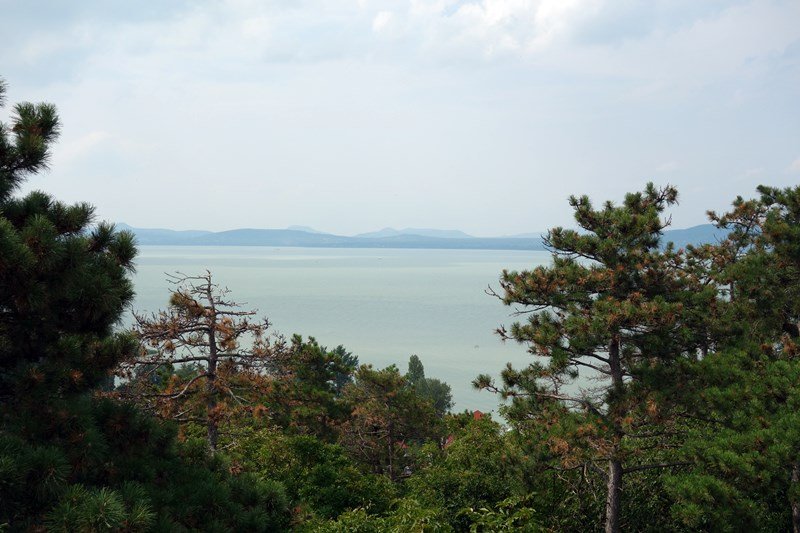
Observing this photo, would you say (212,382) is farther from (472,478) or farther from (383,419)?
(383,419)

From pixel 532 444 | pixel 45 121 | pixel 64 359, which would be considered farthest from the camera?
pixel 532 444

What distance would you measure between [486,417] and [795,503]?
755cm

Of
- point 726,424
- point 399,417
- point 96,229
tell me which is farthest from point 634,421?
point 399,417

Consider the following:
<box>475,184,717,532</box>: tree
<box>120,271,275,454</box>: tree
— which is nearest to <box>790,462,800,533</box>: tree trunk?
<box>475,184,717,532</box>: tree

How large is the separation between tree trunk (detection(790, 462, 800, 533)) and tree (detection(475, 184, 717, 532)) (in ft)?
5.88

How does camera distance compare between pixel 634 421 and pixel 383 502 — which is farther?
pixel 383 502

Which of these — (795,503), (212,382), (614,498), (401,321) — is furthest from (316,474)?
(401,321)

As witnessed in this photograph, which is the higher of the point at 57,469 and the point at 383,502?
the point at 57,469

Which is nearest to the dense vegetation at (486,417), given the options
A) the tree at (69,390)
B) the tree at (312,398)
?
the tree at (69,390)

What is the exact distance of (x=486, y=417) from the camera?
15.7m

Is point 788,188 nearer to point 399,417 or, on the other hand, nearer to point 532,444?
point 532,444

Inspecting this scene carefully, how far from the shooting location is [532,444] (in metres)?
10.5

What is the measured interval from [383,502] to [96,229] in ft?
28.0

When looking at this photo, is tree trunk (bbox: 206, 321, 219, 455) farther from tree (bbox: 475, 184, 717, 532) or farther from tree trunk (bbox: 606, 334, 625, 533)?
tree trunk (bbox: 606, 334, 625, 533)
